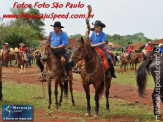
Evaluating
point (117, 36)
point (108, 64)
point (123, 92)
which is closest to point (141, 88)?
Answer: point (108, 64)

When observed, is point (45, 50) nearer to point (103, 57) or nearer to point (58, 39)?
point (58, 39)

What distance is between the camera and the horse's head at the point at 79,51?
8703 millimetres

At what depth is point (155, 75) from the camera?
881 cm

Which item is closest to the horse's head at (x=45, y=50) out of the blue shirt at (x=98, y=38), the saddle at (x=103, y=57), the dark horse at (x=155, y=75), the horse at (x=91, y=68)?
the horse at (x=91, y=68)

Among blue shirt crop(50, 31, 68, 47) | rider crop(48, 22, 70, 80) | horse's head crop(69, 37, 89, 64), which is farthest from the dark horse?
blue shirt crop(50, 31, 68, 47)

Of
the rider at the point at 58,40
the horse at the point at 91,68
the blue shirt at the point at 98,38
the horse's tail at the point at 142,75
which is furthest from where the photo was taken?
the rider at the point at 58,40

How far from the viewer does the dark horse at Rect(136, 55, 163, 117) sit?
8609 mm

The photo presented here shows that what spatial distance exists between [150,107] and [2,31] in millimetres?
46204

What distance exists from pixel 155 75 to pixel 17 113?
427 cm

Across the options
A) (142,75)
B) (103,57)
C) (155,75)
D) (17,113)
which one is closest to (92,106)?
(103,57)

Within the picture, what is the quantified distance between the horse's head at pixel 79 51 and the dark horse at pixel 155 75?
1952 mm

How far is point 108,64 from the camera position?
987cm

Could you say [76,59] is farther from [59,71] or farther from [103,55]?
[59,71]

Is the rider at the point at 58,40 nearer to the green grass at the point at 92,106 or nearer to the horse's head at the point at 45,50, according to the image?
the horse's head at the point at 45,50
